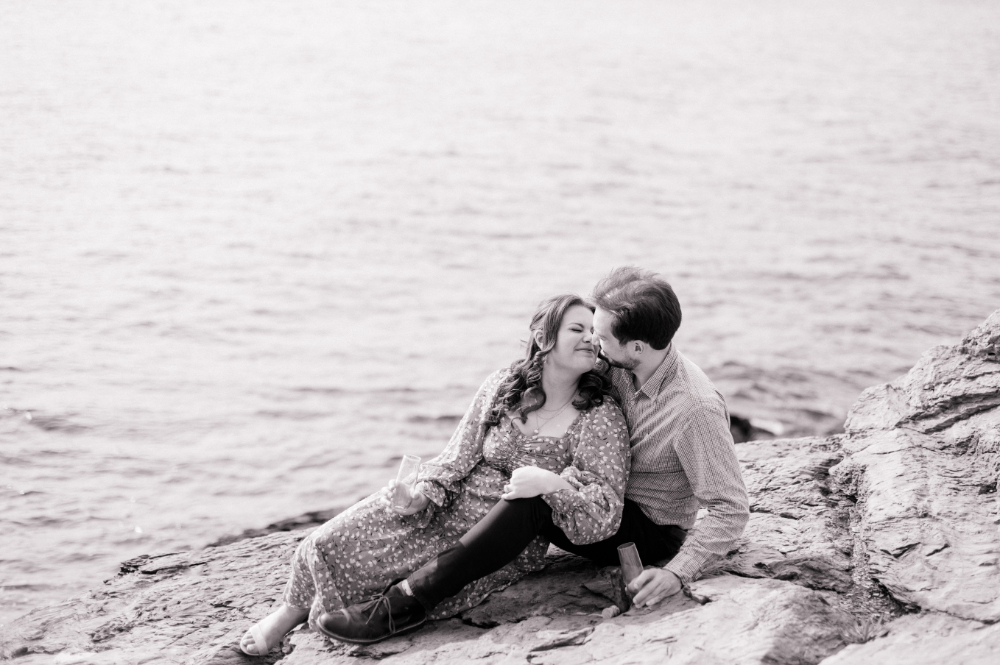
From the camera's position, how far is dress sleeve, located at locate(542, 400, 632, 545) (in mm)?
3957

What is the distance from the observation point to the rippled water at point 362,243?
352 inches

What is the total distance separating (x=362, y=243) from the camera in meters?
15.2

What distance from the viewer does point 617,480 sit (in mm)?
4098

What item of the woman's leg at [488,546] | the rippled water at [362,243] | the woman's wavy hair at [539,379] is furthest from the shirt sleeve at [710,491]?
the rippled water at [362,243]

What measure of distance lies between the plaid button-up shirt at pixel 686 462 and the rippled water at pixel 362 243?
421cm

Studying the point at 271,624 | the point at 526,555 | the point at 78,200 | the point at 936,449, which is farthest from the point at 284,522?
the point at 78,200

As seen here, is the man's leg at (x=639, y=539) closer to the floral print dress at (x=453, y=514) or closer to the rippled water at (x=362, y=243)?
the floral print dress at (x=453, y=514)

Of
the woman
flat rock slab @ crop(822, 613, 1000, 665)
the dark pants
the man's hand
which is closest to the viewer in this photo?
flat rock slab @ crop(822, 613, 1000, 665)

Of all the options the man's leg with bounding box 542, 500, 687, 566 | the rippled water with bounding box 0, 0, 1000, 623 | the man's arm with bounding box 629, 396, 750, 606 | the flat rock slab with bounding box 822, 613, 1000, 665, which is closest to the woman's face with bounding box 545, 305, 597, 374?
the man's arm with bounding box 629, 396, 750, 606

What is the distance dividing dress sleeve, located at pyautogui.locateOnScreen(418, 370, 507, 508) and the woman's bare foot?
2.67 ft

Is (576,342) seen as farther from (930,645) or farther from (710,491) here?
(930,645)

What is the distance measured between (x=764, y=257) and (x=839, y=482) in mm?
10483

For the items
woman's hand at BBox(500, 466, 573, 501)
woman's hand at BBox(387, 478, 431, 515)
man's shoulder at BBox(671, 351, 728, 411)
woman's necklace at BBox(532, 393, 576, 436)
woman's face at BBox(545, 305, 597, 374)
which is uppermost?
woman's face at BBox(545, 305, 597, 374)

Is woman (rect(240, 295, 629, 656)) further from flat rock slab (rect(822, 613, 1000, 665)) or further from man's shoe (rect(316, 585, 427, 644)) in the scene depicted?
flat rock slab (rect(822, 613, 1000, 665))
